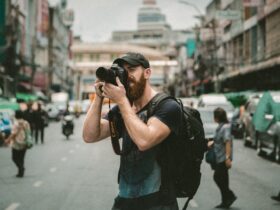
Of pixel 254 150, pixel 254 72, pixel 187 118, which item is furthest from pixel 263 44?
pixel 187 118

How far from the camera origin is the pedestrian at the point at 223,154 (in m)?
11.9

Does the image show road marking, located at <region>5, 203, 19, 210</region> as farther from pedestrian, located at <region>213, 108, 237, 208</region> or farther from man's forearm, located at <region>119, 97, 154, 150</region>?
man's forearm, located at <region>119, 97, 154, 150</region>

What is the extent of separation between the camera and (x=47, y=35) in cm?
10288

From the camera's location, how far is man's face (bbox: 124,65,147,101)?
188 inches

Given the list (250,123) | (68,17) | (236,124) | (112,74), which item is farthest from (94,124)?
(68,17)

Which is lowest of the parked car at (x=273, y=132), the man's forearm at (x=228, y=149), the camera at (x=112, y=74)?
the parked car at (x=273, y=132)

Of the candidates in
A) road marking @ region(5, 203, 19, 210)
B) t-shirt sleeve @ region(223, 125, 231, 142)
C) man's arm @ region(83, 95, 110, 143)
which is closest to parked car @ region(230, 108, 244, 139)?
t-shirt sleeve @ region(223, 125, 231, 142)

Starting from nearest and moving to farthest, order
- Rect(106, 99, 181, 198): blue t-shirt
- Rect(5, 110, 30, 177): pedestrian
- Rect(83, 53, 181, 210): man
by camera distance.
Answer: Rect(83, 53, 181, 210): man, Rect(106, 99, 181, 198): blue t-shirt, Rect(5, 110, 30, 177): pedestrian

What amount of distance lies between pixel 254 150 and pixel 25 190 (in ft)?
48.2

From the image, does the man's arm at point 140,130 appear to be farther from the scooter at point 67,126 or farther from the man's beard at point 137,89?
the scooter at point 67,126

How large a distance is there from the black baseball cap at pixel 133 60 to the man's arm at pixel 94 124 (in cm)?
28

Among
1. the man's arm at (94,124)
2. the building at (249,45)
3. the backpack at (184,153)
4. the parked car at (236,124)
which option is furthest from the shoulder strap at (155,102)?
the building at (249,45)

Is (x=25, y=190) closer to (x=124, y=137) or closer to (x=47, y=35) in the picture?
(x=124, y=137)

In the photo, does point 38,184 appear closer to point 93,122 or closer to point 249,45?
point 93,122
